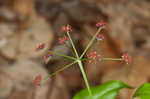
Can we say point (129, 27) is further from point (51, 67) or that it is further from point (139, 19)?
point (51, 67)

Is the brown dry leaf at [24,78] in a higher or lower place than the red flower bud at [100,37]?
lower

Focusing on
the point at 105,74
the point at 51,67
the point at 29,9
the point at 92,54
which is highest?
the point at 29,9

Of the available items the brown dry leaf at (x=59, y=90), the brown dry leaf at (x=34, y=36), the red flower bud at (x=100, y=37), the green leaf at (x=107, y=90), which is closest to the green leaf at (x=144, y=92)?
the green leaf at (x=107, y=90)

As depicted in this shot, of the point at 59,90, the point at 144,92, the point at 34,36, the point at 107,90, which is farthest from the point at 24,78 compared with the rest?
the point at 144,92

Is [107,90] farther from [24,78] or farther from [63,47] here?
[63,47]

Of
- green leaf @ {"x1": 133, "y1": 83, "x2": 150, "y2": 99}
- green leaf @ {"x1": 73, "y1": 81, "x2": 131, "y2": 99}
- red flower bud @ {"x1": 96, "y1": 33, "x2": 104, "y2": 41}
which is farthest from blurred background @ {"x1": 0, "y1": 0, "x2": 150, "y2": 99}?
red flower bud @ {"x1": 96, "y1": 33, "x2": 104, "y2": 41}

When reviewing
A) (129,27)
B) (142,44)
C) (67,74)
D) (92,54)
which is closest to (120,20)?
(129,27)

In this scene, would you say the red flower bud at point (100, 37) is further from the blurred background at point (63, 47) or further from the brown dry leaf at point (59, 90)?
the brown dry leaf at point (59, 90)

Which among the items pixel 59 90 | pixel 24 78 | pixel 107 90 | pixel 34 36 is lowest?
pixel 59 90
